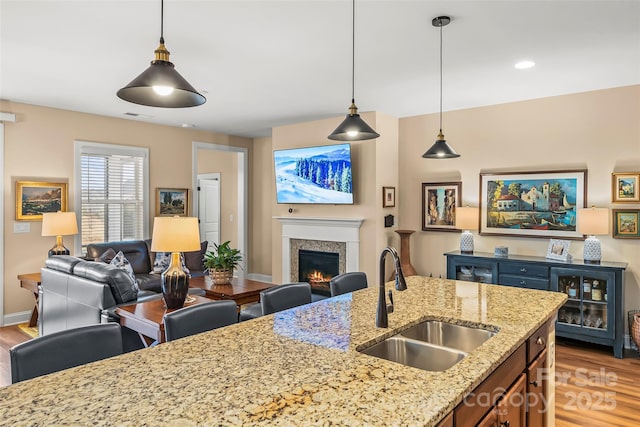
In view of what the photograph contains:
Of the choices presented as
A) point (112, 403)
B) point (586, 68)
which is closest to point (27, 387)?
point (112, 403)

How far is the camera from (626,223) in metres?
4.19

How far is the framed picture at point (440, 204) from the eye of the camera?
5355mm

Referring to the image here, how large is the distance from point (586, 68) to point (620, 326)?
7.87ft

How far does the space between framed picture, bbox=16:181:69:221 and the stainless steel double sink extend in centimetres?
510

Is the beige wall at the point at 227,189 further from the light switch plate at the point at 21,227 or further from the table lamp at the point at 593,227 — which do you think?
the table lamp at the point at 593,227

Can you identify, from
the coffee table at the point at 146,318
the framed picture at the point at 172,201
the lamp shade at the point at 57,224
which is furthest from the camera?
the framed picture at the point at 172,201

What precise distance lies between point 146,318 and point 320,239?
10.8 ft

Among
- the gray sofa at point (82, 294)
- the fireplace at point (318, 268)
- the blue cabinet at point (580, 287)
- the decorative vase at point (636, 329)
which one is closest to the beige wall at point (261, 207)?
the fireplace at point (318, 268)

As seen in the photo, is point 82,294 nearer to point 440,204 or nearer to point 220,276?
point 220,276

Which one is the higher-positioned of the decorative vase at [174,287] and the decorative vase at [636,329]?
the decorative vase at [174,287]

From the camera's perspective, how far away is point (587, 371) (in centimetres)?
364

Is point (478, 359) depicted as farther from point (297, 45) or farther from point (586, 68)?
point (586, 68)

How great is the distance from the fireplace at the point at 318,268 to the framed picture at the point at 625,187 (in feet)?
10.7

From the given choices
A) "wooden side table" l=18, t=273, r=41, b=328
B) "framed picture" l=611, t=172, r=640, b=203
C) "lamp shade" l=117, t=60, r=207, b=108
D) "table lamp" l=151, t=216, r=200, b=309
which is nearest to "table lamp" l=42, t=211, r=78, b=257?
"wooden side table" l=18, t=273, r=41, b=328
